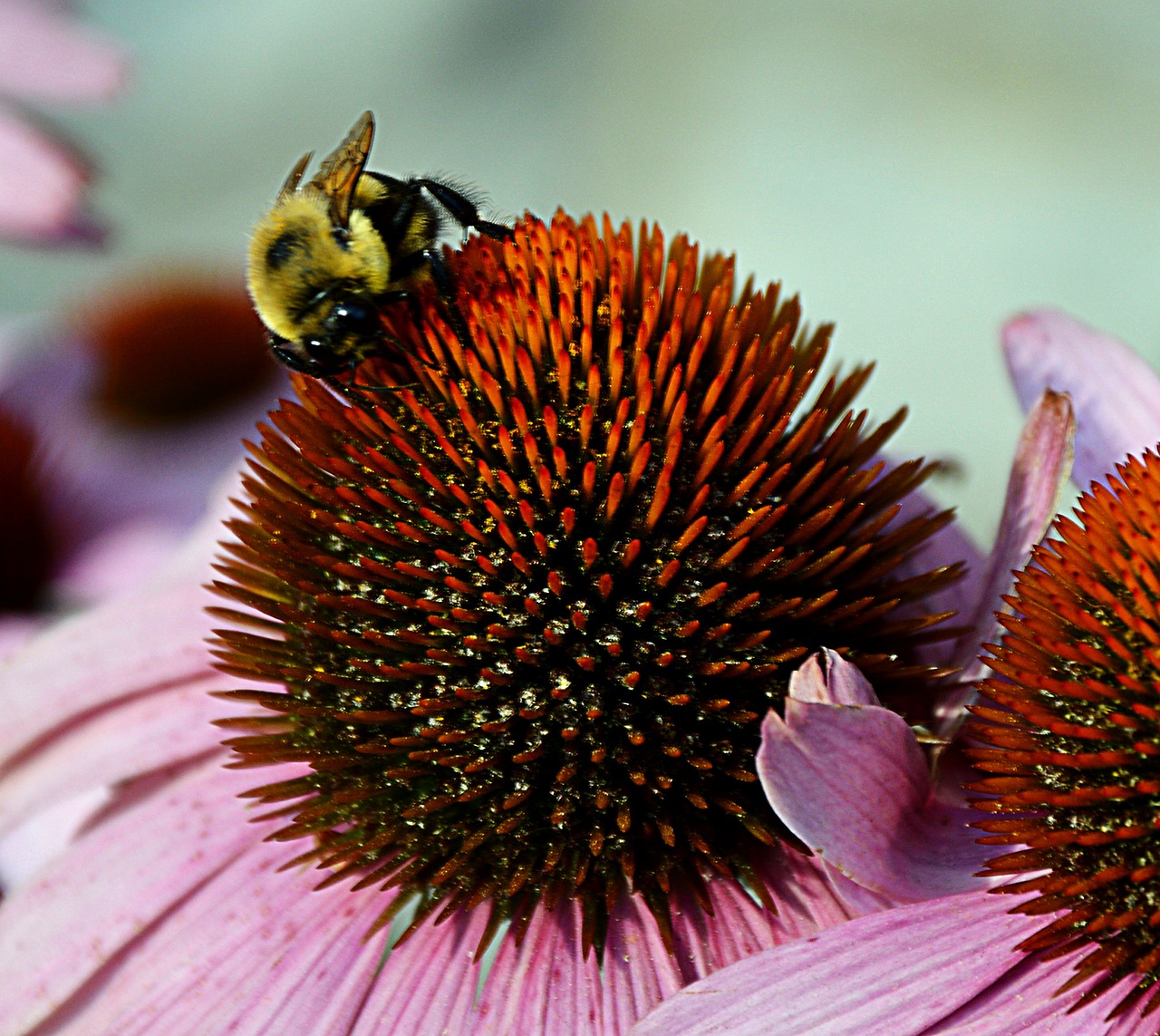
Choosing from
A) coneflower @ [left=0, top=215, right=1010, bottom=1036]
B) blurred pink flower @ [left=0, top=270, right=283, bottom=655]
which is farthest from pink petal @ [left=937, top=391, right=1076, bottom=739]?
blurred pink flower @ [left=0, top=270, right=283, bottom=655]

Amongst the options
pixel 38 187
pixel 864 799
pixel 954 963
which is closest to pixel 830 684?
pixel 864 799

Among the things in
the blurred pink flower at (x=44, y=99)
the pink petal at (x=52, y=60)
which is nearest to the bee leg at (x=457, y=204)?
the blurred pink flower at (x=44, y=99)

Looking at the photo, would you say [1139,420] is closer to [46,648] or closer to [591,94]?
[46,648]

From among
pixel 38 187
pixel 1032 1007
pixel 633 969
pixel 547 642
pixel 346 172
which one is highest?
pixel 38 187

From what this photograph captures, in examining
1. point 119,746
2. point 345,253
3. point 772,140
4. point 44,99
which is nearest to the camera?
point 345,253

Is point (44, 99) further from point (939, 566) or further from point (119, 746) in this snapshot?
point (939, 566)

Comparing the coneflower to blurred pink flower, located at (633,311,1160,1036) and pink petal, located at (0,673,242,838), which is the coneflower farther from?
pink petal, located at (0,673,242,838)

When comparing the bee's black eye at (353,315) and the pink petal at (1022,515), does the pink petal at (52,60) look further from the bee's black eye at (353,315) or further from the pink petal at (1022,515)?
the pink petal at (1022,515)
